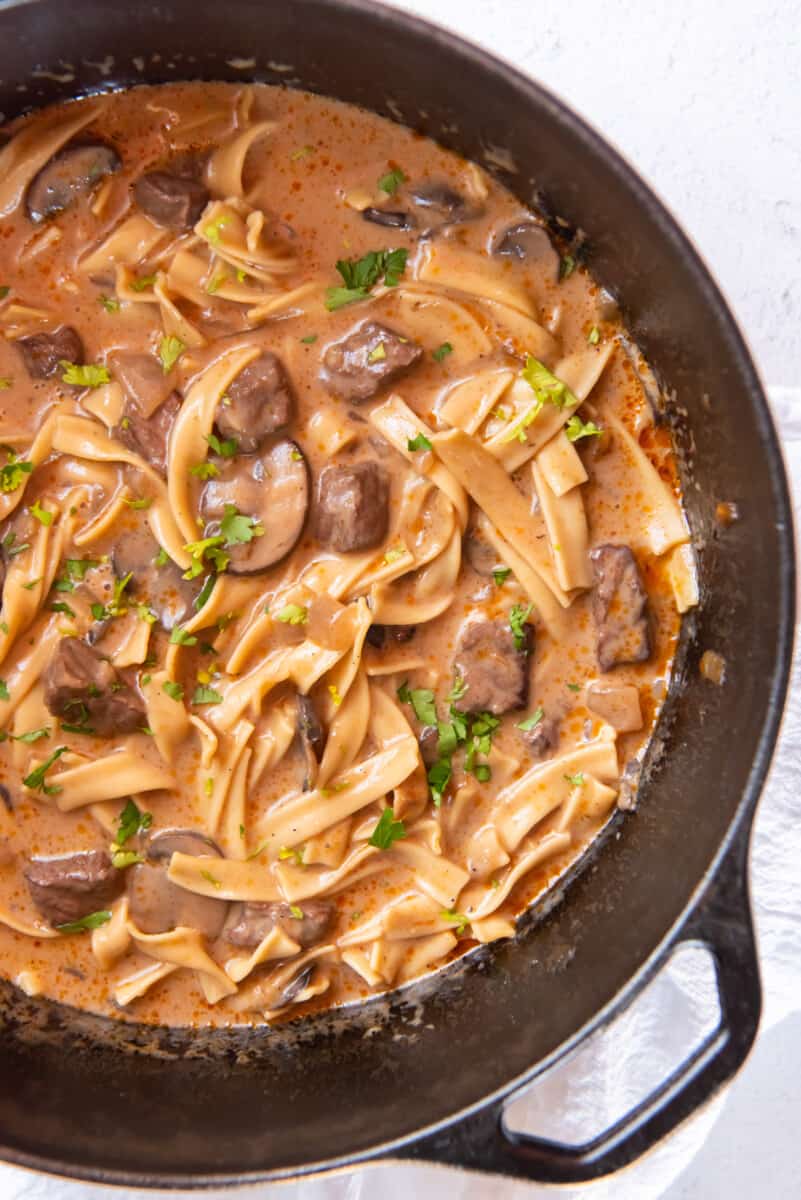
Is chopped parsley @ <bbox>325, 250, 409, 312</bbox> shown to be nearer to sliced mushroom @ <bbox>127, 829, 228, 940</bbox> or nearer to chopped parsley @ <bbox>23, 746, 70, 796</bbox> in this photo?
chopped parsley @ <bbox>23, 746, 70, 796</bbox>

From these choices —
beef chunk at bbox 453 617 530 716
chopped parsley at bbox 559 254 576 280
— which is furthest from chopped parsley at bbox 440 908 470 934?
chopped parsley at bbox 559 254 576 280

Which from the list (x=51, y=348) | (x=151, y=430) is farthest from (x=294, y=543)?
(x=51, y=348)

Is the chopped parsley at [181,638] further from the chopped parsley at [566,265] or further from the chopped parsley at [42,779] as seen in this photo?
the chopped parsley at [566,265]

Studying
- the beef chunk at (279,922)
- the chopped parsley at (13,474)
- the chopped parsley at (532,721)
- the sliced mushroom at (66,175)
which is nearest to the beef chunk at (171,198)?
the sliced mushroom at (66,175)

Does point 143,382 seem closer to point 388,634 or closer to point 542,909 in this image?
point 388,634

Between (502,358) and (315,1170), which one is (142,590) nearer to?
(502,358)

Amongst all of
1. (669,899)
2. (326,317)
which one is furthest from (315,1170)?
(326,317)
